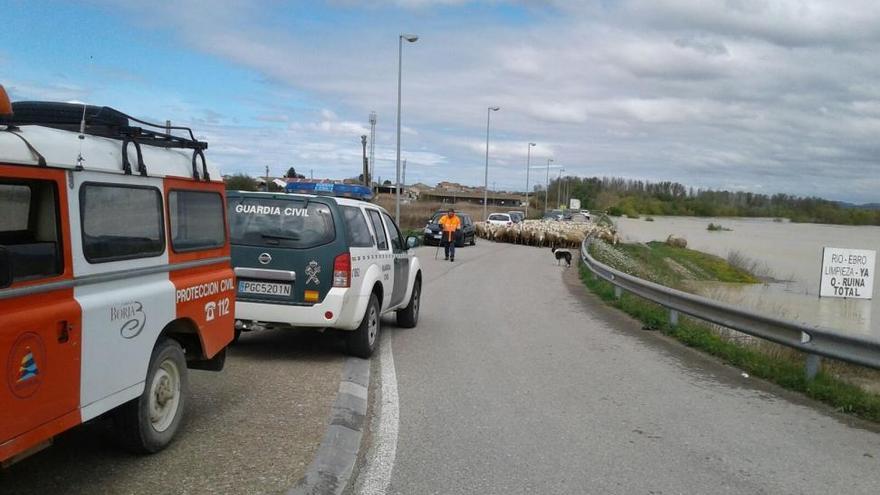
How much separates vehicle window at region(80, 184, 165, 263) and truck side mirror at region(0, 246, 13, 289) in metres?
0.65

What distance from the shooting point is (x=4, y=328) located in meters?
3.34

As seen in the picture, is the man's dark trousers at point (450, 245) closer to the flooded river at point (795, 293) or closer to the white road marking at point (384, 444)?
the flooded river at point (795, 293)

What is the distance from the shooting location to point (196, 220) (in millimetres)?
5500

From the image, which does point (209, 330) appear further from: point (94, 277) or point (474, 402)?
point (474, 402)

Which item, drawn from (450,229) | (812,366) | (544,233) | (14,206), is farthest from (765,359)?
(544,233)

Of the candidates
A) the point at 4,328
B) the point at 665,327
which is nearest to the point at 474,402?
the point at 4,328

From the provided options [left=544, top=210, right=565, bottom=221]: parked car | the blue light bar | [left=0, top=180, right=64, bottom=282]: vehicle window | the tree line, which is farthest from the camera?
the tree line

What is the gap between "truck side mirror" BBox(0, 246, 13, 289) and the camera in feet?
10.8

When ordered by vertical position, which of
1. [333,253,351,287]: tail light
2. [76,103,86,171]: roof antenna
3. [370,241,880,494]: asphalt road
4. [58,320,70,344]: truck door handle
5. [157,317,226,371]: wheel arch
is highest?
[76,103,86,171]: roof antenna

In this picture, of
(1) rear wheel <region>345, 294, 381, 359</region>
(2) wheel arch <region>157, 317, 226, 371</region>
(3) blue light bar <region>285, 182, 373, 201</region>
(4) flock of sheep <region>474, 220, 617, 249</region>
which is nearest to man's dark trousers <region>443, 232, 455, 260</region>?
(4) flock of sheep <region>474, 220, 617, 249</region>

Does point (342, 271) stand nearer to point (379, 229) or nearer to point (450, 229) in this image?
point (379, 229)

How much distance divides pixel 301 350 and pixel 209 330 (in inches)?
130

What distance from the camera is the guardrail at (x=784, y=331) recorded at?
23.5 feet

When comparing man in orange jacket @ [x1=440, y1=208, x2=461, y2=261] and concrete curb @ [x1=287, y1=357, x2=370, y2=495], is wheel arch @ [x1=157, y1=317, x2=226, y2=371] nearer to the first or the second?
concrete curb @ [x1=287, y1=357, x2=370, y2=495]
